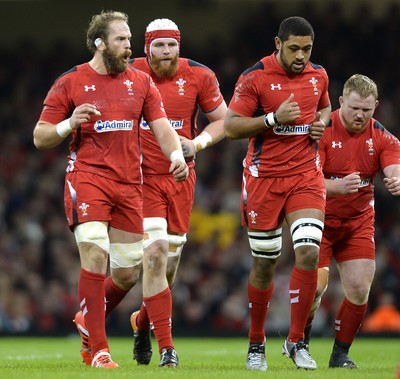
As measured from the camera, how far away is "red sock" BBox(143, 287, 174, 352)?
8.92m

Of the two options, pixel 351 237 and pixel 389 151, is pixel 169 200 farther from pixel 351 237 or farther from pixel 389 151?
pixel 389 151

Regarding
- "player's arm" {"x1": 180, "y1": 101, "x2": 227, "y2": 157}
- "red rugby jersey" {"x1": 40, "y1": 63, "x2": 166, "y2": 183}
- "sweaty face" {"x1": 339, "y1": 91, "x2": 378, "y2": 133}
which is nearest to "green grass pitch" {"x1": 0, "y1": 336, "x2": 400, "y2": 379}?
"red rugby jersey" {"x1": 40, "y1": 63, "x2": 166, "y2": 183}

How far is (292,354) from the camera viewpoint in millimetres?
8828

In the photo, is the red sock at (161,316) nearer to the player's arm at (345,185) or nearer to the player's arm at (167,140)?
the player's arm at (167,140)

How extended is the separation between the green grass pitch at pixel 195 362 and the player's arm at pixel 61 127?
1.78m

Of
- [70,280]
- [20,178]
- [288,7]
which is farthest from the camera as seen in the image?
[288,7]

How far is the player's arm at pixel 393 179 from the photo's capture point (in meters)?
9.27

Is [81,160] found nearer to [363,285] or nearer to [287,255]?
[363,285]

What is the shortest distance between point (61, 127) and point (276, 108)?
1823mm

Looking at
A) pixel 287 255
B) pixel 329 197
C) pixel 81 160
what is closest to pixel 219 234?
pixel 287 255

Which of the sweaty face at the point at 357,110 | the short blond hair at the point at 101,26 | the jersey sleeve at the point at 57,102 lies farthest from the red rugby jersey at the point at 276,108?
the jersey sleeve at the point at 57,102

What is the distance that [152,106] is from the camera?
8.98m

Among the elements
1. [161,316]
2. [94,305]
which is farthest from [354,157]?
[94,305]

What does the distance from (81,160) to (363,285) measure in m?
2.80
